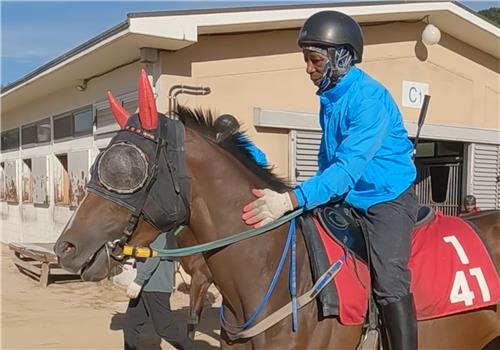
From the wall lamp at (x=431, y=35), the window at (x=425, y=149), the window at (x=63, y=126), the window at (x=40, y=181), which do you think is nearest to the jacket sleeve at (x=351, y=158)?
the wall lamp at (x=431, y=35)

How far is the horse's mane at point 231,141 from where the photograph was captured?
291 cm

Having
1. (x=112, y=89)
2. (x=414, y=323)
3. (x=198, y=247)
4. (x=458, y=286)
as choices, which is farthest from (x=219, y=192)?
(x=112, y=89)

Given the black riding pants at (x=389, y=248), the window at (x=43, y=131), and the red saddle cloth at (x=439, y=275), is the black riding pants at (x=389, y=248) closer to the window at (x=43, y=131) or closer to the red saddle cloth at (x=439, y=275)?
the red saddle cloth at (x=439, y=275)

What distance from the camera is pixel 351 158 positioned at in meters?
2.66

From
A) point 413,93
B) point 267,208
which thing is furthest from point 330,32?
point 413,93

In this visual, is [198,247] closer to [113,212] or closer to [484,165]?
[113,212]

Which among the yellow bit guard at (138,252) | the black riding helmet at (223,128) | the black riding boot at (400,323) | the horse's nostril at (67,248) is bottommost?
the black riding boot at (400,323)

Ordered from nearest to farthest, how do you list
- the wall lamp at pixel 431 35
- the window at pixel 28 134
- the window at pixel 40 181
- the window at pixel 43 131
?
the wall lamp at pixel 431 35 < the window at pixel 43 131 < the window at pixel 40 181 < the window at pixel 28 134

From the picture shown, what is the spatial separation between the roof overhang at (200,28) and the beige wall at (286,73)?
0.24 metres

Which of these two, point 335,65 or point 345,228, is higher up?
point 335,65

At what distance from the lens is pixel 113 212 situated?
253 cm

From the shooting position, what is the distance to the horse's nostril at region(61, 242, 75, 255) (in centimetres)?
247

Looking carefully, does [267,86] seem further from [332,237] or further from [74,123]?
[332,237]

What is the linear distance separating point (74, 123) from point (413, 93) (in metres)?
6.72
